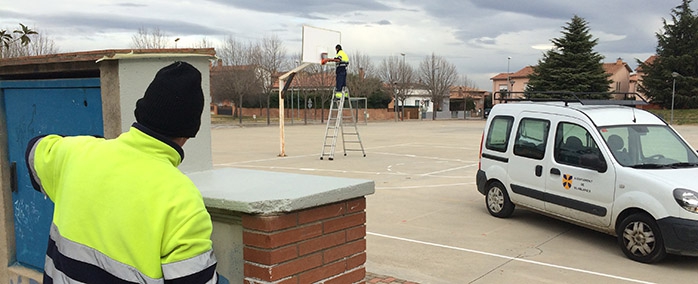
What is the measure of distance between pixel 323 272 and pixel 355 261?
0.85 ft

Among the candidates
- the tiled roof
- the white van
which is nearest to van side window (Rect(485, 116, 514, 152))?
the white van

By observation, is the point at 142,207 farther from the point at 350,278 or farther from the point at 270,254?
the point at 350,278

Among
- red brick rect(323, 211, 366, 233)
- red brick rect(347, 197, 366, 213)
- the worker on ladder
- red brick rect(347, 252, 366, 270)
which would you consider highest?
the worker on ladder

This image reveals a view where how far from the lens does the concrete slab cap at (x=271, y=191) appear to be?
2512mm

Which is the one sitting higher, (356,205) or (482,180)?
(356,205)

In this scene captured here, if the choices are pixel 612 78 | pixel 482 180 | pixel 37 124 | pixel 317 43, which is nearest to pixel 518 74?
pixel 612 78

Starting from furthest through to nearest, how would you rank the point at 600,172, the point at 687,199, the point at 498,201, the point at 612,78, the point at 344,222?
the point at 612,78 → the point at 498,201 → the point at 600,172 → the point at 687,199 → the point at 344,222

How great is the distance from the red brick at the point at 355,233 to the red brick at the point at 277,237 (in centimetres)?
29

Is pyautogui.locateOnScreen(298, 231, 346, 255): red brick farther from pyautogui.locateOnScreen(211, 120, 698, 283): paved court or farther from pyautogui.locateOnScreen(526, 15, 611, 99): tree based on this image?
pyautogui.locateOnScreen(526, 15, 611, 99): tree

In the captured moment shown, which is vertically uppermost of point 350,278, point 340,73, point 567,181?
point 340,73

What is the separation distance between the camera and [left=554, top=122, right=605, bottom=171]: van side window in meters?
7.05

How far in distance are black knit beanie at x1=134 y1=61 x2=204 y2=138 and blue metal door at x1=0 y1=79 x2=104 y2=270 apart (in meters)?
1.86

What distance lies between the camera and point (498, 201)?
8.85 metres

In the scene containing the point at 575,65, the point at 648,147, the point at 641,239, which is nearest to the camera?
the point at 641,239
